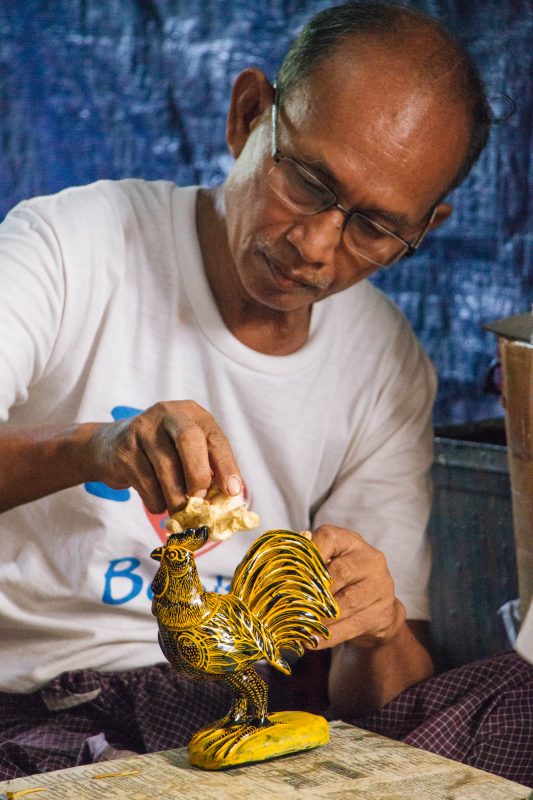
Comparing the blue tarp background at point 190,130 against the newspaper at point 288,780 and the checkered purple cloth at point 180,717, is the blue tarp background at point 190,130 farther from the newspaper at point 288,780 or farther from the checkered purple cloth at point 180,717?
the newspaper at point 288,780

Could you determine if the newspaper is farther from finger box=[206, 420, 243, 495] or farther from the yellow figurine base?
finger box=[206, 420, 243, 495]

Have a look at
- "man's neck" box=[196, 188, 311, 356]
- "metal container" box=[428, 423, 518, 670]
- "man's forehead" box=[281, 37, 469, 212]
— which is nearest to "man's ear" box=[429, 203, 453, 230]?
"man's forehead" box=[281, 37, 469, 212]

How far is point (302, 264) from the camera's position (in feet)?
5.95

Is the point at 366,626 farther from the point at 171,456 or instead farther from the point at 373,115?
the point at 373,115

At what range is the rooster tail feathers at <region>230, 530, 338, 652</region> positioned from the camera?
1466 millimetres

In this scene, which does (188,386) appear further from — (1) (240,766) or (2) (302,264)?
(1) (240,766)

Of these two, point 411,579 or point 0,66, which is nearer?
point 411,579

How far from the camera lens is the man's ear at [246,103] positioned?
1967mm

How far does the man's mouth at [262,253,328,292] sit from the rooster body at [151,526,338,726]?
0.52m

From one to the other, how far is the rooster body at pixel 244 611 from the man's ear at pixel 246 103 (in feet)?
2.87

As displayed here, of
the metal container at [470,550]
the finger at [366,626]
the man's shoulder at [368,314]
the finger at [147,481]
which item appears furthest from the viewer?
the metal container at [470,550]

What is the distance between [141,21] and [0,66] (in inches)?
16.5

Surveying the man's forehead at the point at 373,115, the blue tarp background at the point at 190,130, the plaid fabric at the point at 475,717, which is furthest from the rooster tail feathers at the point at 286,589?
the blue tarp background at the point at 190,130

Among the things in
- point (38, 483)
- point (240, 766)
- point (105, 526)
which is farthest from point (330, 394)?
point (240, 766)
